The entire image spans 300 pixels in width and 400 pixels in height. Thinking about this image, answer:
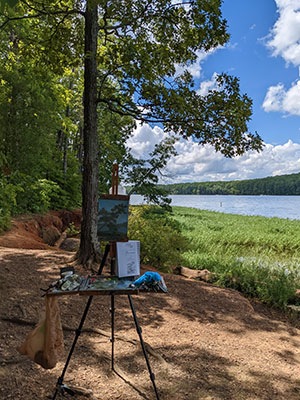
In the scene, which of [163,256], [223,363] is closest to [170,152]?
[163,256]

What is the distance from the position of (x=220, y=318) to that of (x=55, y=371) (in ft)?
11.8

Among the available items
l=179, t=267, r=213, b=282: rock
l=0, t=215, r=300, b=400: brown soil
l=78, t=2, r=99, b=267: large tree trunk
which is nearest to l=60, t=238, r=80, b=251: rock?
l=179, t=267, r=213, b=282: rock

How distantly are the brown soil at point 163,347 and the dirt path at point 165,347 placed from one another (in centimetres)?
1

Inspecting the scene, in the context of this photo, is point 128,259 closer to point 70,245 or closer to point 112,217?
point 112,217

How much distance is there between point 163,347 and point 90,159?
4518 millimetres

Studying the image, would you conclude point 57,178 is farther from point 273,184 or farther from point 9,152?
point 273,184

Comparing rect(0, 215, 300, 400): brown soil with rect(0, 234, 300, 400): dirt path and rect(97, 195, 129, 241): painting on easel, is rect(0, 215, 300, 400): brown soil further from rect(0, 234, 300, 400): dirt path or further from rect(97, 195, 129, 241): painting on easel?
rect(97, 195, 129, 241): painting on easel

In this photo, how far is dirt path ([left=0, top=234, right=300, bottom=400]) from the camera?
3.52 m

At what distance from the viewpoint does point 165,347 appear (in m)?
4.65

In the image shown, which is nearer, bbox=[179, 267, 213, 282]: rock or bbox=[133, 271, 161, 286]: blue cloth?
bbox=[133, 271, 161, 286]: blue cloth

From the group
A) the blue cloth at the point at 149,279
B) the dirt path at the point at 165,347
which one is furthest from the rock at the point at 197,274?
→ the blue cloth at the point at 149,279

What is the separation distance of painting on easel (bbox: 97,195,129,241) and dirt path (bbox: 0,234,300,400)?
1.58 metres

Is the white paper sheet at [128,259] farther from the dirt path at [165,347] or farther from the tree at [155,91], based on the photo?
the tree at [155,91]

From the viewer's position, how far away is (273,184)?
117 m
